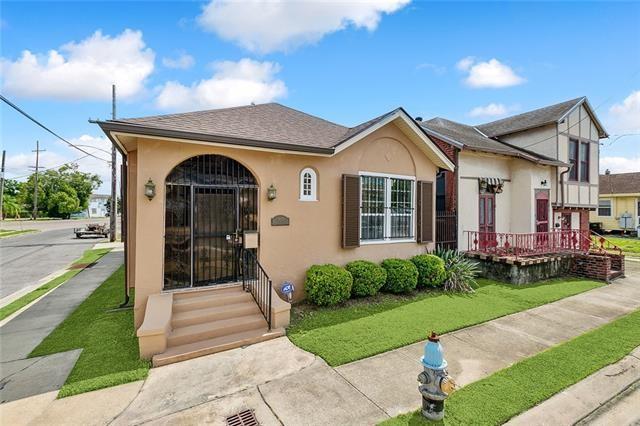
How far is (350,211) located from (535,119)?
1342cm

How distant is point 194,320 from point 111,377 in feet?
4.72

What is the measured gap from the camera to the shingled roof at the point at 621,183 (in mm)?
25734

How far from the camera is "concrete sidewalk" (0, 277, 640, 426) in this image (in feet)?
11.0

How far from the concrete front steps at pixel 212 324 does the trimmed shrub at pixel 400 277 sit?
139 inches

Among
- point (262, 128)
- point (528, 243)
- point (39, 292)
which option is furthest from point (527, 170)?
point (39, 292)

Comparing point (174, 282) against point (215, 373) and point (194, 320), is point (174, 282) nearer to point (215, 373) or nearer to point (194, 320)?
point (194, 320)

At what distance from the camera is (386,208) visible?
8.76 m

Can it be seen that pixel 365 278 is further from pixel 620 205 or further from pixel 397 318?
pixel 620 205

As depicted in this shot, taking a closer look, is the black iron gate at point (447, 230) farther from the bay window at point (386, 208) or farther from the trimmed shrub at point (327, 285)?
the trimmed shrub at point (327, 285)

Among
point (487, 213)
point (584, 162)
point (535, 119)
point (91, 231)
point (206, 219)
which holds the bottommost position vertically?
point (91, 231)

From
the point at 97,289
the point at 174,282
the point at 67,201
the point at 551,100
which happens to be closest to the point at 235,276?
the point at 174,282

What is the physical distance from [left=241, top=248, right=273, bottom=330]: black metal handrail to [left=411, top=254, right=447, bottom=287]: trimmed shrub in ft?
15.0

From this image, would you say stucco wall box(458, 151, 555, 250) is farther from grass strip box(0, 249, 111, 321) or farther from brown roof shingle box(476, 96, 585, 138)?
grass strip box(0, 249, 111, 321)

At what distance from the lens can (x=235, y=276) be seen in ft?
21.7
